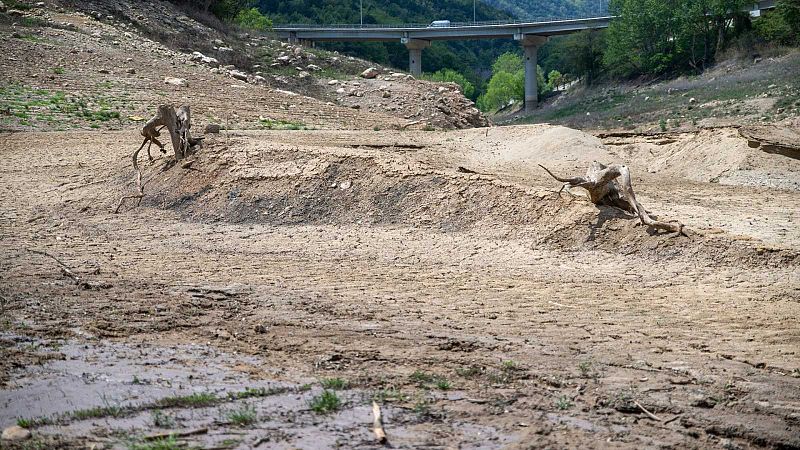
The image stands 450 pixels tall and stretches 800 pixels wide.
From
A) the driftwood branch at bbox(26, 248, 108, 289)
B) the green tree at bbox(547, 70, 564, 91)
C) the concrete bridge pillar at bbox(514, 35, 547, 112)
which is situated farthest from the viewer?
the green tree at bbox(547, 70, 564, 91)

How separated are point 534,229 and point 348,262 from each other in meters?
2.27

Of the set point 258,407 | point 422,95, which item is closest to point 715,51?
point 422,95

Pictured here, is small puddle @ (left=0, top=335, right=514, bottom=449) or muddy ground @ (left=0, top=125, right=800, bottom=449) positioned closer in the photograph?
small puddle @ (left=0, top=335, right=514, bottom=449)

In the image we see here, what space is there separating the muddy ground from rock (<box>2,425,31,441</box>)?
3.7 inches

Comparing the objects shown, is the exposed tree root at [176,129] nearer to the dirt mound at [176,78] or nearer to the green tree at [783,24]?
the dirt mound at [176,78]

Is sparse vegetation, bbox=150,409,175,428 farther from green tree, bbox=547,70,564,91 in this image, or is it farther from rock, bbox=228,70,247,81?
green tree, bbox=547,70,564,91

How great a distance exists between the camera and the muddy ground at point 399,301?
20.5ft

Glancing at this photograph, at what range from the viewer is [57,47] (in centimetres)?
2567

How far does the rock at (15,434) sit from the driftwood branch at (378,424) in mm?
2128

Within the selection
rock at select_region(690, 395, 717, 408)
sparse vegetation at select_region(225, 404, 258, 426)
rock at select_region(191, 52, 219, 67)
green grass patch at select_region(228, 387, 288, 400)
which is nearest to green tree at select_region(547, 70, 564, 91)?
rock at select_region(191, 52, 219, 67)

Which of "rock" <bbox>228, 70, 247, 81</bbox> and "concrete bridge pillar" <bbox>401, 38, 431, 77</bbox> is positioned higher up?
"rock" <bbox>228, 70, 247, 81</bbox>

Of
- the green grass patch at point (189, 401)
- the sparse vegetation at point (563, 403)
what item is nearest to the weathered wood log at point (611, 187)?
the sparse vegetation at point (563, 403)

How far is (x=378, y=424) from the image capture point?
19.6 ft

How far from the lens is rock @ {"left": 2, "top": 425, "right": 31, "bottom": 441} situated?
5949mm
